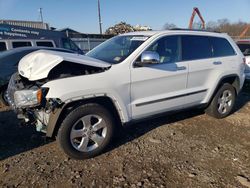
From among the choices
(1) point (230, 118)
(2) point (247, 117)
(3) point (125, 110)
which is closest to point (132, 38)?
(3) point (125, 110)

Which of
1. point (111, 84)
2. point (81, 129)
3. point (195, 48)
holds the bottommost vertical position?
point (81, 129)

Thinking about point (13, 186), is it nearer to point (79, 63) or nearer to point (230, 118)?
point (79, 63)

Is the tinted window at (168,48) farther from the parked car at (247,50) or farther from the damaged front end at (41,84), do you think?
the parked car at (247,50)

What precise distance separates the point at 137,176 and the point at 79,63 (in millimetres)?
1648

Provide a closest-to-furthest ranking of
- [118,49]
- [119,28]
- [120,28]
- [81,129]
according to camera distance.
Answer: [81,129] → [118,49] → [120,28] → [119,28]

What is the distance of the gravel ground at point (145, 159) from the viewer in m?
3.10

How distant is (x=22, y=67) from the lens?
3.79 meters

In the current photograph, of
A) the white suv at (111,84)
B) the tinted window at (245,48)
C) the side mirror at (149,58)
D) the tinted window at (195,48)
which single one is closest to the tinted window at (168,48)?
the white suv at (111,84)

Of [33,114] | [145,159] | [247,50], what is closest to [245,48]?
[247,50]

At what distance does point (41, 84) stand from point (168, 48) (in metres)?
2.15

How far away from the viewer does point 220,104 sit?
5207 mm

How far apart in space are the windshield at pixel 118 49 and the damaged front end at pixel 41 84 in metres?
0.46

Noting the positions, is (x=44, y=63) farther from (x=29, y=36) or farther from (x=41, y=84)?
(x=29, y=36)

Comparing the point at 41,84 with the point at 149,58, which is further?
the point at 149,58
